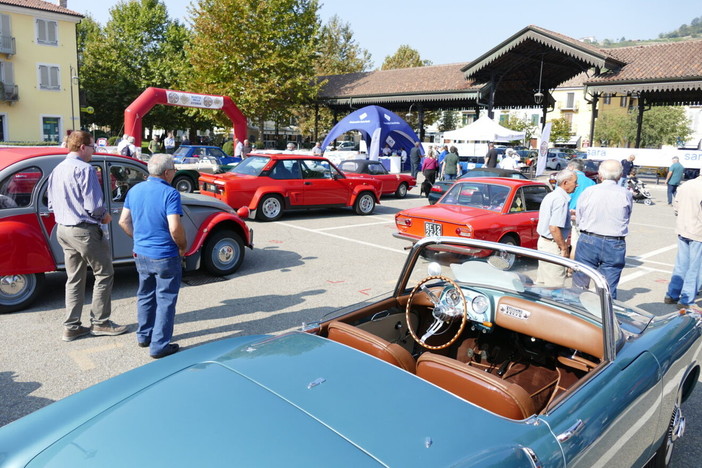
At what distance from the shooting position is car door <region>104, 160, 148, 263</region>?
20.9 feet

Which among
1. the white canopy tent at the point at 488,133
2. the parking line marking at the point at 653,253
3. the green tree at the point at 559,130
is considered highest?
the green tree at the point at 559,130

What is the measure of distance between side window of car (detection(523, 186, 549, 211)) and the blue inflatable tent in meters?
14.8

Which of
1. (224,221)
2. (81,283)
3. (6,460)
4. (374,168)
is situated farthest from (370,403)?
(374,168)

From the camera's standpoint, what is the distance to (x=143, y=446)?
1864 millimetres

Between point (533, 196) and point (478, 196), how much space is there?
3.06 feet

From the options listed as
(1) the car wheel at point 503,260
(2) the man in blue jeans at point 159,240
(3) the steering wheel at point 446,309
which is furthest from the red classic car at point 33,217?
(1) the car wheel at point 503,260

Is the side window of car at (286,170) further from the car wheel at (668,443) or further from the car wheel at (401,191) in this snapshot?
the car wheel at (668,443)

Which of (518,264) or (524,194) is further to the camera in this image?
(524,194)

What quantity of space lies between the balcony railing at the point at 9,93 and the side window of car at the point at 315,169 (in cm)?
3165

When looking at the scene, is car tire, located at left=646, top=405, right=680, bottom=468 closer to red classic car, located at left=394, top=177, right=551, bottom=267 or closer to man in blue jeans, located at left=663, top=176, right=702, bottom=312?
man in blue jeans, located at left=663, top=176, right=702, bottom=312

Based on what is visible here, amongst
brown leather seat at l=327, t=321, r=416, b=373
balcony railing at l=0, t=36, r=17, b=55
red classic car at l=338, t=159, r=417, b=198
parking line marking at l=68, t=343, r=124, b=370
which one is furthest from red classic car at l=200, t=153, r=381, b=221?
balcony railing at l=0, t=36, r=17, b=55

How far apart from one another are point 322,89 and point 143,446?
35074 mm

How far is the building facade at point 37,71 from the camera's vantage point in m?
35.4

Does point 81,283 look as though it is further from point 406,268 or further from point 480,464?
point 480,464
